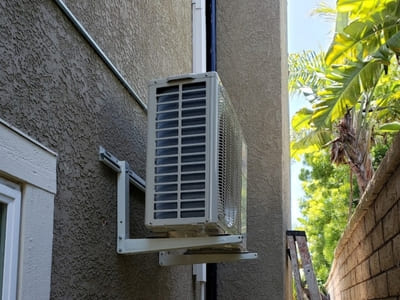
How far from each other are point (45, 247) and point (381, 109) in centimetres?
1037

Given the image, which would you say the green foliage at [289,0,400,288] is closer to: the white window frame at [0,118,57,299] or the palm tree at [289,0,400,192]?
the palm tree at [289,0,400,192]

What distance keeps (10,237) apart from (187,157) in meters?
1.03

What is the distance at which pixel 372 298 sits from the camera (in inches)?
194

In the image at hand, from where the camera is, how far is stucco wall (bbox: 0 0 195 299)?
2.12 meters

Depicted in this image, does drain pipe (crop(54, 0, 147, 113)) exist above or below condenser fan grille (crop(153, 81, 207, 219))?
above

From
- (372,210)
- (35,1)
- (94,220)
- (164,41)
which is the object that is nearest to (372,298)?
(372,210)

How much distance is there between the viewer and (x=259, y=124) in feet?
19.9

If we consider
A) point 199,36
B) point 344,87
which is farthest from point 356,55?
point 199,36

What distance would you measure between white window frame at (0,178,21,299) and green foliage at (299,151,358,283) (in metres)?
18.8

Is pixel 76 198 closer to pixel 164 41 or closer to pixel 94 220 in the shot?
pixel 94 220

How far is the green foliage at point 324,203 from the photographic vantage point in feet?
68.5

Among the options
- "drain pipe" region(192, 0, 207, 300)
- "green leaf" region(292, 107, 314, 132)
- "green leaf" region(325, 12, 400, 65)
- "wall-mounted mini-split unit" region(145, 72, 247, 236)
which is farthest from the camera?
"green leaf" region(292, 107, 314, 132)

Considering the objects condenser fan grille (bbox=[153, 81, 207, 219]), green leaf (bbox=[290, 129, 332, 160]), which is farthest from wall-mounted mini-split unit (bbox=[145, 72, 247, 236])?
green leaf (bbox=[290, 129, 332, 160])

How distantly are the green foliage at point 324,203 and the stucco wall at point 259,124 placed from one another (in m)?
14.3
